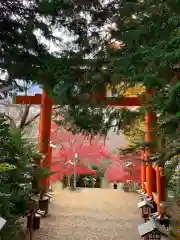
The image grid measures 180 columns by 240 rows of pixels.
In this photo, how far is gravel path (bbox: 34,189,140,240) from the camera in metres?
4.57

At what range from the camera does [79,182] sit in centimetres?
1019

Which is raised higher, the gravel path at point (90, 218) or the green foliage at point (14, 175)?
the green foliage at point (14, 175)

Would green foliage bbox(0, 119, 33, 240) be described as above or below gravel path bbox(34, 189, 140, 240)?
above

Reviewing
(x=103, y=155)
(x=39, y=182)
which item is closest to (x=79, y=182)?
(x=103, y=155)

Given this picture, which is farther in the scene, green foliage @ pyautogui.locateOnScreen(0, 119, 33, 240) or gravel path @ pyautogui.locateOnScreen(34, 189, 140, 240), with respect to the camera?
gravel path @ pyautogui.locateOnScreen(34, 189, 140, 240)

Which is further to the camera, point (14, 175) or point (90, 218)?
point (90, 218)

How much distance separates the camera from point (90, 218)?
18.3 ft

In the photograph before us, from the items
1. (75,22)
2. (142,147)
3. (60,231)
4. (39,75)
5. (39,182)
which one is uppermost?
(75,22)

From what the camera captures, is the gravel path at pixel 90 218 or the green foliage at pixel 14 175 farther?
the gravel path at pixel 90 218

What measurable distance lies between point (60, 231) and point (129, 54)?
361 centimetres

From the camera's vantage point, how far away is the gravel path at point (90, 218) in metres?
4.57

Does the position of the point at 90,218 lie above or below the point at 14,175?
below

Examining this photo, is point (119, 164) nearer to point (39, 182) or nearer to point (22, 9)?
point (39, 182)

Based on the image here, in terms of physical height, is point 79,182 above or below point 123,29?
below
